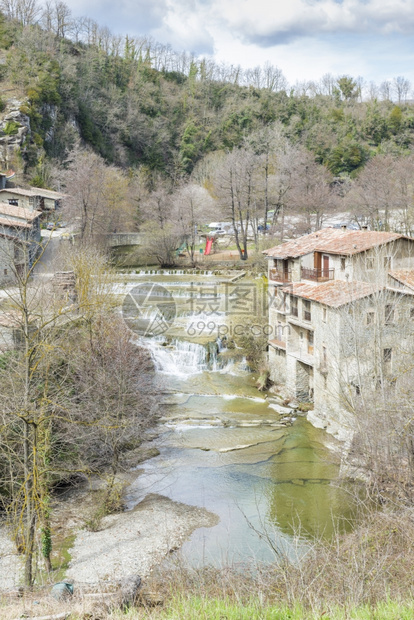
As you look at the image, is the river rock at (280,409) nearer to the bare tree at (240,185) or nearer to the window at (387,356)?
the window at (387,356)

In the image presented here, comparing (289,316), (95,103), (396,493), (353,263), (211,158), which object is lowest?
(396,493)

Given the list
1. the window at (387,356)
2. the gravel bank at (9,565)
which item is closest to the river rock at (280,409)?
the window at (387,356)

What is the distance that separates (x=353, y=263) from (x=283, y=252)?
16.7ft

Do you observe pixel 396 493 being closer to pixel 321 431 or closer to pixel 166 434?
pixel 321 431

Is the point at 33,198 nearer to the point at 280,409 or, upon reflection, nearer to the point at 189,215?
the point at 189,215

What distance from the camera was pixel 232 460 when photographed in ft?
63.9

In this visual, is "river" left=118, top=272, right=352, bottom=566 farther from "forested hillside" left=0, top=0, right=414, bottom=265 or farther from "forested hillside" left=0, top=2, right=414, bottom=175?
"forested hillside" left=0, top=2, right=414, bottom=175

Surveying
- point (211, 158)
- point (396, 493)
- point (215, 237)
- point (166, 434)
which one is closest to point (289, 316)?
point (166, 434)

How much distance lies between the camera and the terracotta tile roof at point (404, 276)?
21.3 meters

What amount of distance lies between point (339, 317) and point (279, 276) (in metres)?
6.99

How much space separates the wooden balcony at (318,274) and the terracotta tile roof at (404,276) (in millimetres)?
3064

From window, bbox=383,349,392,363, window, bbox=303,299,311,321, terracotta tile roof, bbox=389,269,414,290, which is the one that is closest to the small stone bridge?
window, bbox=303,299,311,321

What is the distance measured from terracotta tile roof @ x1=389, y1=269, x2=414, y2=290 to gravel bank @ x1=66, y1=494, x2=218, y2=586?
39.6ft

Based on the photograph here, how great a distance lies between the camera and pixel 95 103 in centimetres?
7869
